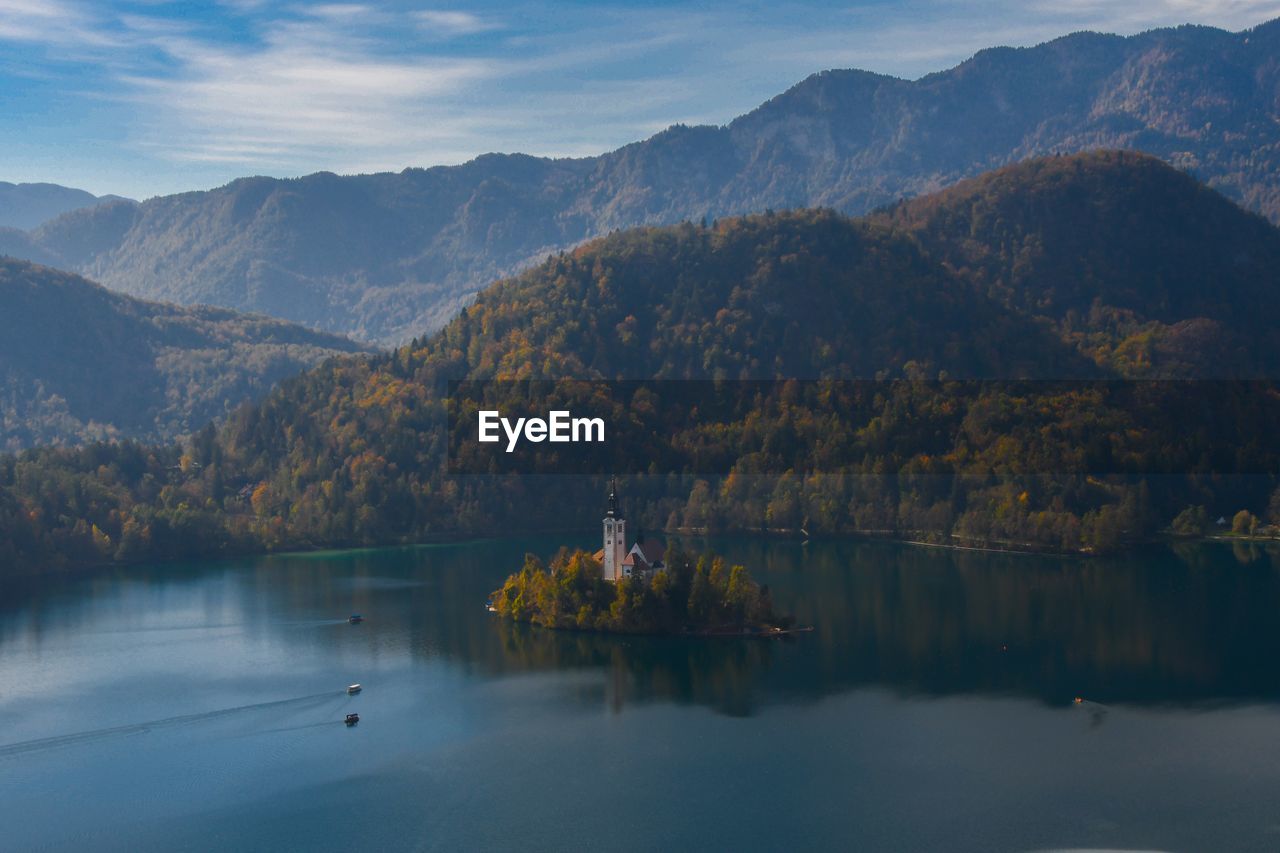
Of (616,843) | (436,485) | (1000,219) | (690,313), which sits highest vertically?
(1000,219)

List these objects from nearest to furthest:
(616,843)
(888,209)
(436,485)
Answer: (616,843) < (436,485) < (888,209)

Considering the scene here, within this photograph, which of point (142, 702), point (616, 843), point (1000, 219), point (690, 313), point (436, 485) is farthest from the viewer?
point (1000, 219)

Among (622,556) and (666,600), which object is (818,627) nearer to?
(666,600)

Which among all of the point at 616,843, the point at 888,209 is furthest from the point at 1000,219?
the point at 616,843

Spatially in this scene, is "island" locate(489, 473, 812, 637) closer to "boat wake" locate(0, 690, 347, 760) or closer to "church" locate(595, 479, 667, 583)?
"church" locate(595, 479, 667, 583)

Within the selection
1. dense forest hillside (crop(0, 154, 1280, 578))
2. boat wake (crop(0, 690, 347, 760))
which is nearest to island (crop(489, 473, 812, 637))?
boat wake (crop(0, 690, 347, 760))

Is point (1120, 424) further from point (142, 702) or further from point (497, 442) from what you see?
point (142, 702)
